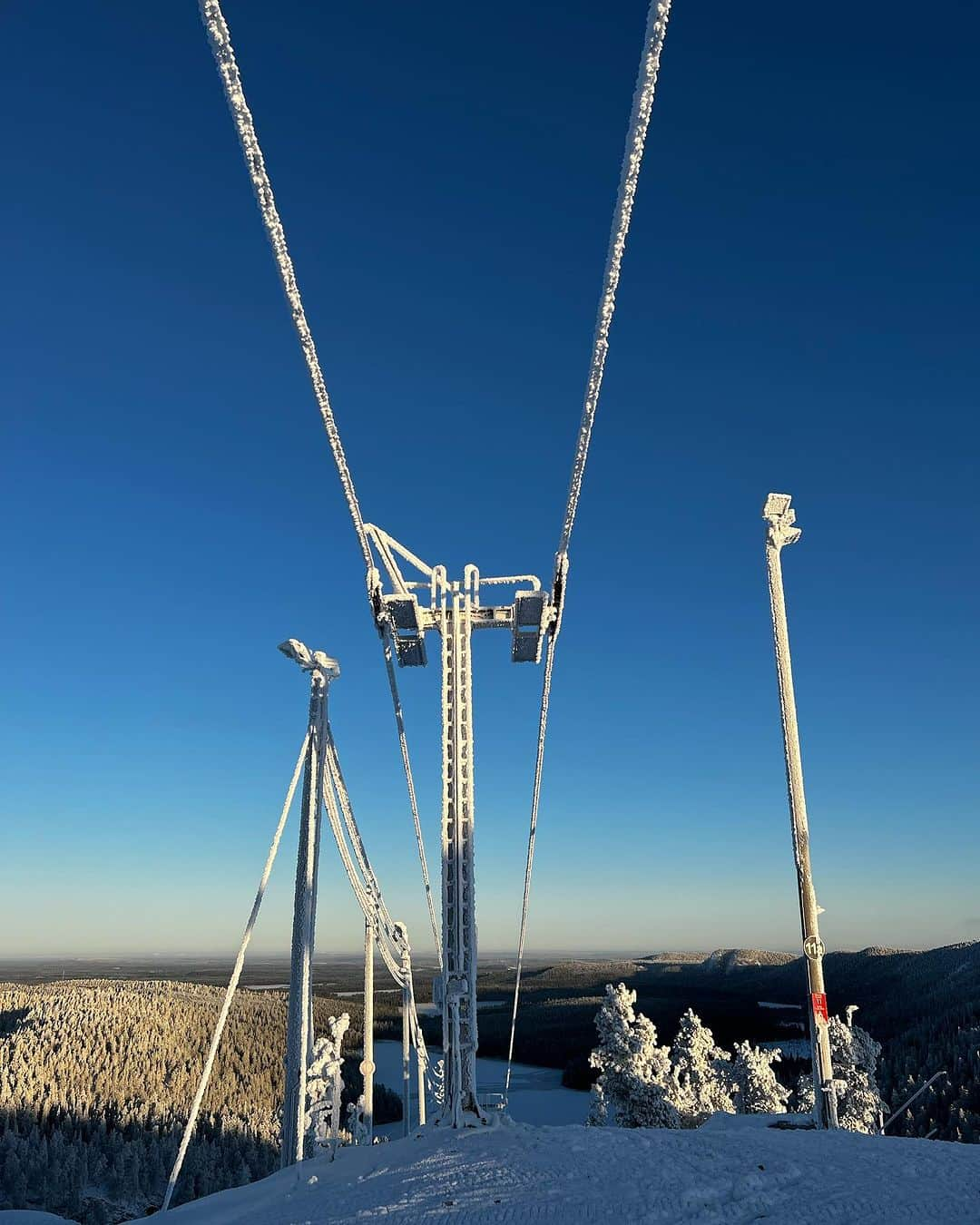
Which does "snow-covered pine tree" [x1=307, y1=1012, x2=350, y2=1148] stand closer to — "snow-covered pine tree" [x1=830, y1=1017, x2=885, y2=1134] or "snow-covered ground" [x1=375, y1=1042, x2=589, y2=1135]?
"snow-covered pine tree" [x1=830, y1=1017, x2=885, y2=1134]

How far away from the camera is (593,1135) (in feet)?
40.9

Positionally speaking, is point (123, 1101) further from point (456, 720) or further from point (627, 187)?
point (627, 187)

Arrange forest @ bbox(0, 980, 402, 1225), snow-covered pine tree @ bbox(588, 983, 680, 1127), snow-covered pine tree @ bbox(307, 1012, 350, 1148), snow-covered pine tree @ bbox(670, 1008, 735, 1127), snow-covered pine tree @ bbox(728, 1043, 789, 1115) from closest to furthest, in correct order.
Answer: snow-covered pine tree @ bbox(307, 1012, 350, 1148)
snow-covered pine tree @ bbox(588, 983, 680, 1127)
snow-covered pine tree @ bbox(728, 1043, 789, 1115)
snow-covered pine tree @ bbox(670, 1008, 735, 1127)
forest @ bbox(0, 980, 402, 1225)

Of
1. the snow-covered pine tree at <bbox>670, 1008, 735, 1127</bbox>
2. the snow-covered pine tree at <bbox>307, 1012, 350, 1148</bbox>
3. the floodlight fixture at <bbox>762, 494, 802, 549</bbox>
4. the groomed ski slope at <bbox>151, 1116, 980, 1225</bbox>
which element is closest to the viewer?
the groomed ski slope at <bbox>151, 1116, 980, 1225</bbox>

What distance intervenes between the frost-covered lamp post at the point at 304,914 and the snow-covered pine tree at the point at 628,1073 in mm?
20525

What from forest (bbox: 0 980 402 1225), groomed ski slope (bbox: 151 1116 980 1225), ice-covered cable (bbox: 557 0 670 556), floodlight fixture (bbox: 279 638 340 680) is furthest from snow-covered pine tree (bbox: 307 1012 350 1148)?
forest (bbox: 0 980 402 1225)

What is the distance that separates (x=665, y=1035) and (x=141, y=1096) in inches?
2995

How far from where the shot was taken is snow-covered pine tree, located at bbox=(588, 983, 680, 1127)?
3088 cm

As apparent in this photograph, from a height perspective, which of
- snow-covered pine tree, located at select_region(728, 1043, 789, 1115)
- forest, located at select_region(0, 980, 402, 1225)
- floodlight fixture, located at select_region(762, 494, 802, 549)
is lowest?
forest, located at select_region(0, 980, 402, 1225)

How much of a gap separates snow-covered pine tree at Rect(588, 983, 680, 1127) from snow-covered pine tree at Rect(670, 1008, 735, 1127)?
1776 millimetres

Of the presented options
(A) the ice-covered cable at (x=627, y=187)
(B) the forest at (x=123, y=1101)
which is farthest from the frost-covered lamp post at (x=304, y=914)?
(B) the forest at (x=123, y=1101)

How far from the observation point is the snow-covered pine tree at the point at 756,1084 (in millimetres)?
32969

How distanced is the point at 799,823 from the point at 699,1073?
25165mm

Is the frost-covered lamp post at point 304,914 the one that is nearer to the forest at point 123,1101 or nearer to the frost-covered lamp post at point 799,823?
the frost-covered lamp post at point 799,823
